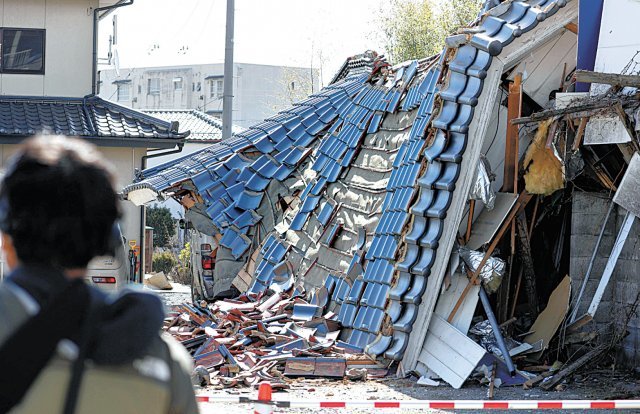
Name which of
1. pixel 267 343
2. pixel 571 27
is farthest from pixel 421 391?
pixel 571 27

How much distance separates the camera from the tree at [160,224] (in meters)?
37.7

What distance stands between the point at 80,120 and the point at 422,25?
20.9 meters

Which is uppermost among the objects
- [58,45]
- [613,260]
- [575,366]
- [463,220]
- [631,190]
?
[58,45]

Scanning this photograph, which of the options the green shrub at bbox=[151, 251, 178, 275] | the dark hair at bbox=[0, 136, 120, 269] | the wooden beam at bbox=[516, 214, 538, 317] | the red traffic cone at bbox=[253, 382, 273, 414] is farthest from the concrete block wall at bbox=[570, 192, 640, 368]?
the green shrub at bbox=[151, 251, 178, 275]

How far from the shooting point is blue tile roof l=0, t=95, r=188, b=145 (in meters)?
20.6

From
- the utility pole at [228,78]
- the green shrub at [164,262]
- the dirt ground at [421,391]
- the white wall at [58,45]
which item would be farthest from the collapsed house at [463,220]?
the green shrub at [164,262]

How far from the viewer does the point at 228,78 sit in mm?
23844

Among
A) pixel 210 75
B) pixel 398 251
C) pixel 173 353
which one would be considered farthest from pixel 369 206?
pixel 210 75

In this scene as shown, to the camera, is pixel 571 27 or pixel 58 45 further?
pixel 58 45

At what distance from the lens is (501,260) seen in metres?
12.1

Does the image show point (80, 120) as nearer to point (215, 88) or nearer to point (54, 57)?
point (54, 57)

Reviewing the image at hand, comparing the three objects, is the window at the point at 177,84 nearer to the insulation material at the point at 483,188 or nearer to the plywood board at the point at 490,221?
the plywood board at the point at 490,221

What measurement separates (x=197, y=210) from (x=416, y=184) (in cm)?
721

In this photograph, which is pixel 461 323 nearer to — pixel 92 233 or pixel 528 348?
pixel 528 348
